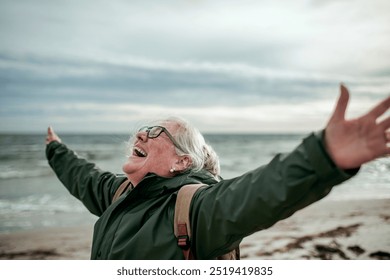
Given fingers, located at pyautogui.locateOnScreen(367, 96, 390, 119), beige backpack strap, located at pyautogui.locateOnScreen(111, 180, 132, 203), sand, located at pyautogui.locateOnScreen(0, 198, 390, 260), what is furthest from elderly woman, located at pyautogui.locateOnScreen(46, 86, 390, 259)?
sand, located at pyautogui.locateOnScreen(0, 198, 390, 260)

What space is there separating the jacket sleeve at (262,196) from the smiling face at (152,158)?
0.34 m

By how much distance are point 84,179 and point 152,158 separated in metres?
0.67

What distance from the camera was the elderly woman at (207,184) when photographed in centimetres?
102

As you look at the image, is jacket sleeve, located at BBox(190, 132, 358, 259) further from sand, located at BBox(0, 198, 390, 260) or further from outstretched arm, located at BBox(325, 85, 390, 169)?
sand, located at BBox(0, 198, 390, 260)

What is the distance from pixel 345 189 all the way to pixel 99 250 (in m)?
5.33

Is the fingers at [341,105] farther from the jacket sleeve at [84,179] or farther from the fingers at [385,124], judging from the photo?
the jacket sleeve at [84,179]

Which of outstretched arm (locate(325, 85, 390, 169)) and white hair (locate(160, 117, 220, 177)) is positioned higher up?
outstretched arm (locate(325, 85, 390, 169))

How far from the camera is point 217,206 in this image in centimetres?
122

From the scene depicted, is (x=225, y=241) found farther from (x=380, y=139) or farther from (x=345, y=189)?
(x=345, y=189)

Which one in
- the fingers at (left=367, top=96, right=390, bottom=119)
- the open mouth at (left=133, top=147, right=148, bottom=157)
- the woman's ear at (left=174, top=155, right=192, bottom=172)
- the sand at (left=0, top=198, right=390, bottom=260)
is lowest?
the sand at (left=0, top=198, right=390, bottom=260)

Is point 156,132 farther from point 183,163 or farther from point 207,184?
point 207,184

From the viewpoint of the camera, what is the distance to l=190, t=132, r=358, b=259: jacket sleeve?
105cm

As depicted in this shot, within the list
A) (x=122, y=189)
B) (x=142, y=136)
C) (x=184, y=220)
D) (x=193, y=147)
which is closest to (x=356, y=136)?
(x=184, y=220)

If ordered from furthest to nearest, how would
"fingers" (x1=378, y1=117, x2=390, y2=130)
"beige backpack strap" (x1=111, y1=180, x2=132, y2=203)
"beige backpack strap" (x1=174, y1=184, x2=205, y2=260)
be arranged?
"beige backpack strap" (x1=111, y1=180, x2=132, y2=203)
"beige backpack strap" (x1=174, y1=184, x2=205, y2=260)
"fingers" (x1=378, y1=117, x2=390, y2=130)
